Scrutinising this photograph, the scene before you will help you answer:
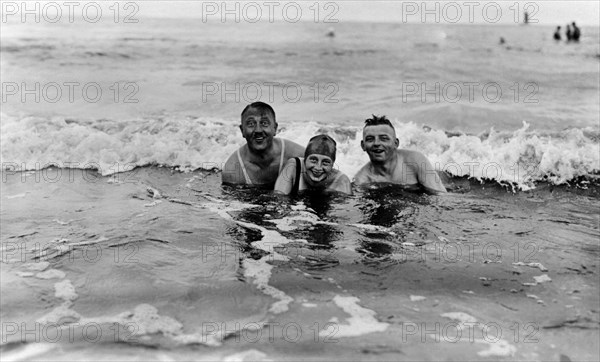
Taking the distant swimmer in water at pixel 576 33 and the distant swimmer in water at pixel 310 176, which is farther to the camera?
the distant swimmer in water at pixel 576 33

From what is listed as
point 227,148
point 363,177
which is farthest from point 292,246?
point 227,148

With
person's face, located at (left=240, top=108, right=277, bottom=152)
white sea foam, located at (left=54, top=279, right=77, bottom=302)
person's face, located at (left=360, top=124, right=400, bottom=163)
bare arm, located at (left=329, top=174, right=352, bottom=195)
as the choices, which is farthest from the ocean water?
person's face, located at (left=240, top=108, right=277, bottom=152)

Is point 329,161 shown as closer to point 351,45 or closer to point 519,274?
point 519,274

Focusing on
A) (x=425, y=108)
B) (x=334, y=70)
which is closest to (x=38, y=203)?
(x=425, y=108)

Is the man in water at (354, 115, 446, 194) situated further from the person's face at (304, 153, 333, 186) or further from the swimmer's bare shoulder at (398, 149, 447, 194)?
the person's face at (304, 153, 333, 186)

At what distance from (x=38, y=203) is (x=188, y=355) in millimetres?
3836

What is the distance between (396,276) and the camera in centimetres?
424

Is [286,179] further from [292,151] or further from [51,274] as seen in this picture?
[51,274]

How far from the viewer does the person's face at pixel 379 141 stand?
258 inches

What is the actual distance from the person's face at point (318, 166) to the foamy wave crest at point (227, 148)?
1.97 meters

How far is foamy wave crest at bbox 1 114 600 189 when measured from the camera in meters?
7.82

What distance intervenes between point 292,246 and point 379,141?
2086 millimetres

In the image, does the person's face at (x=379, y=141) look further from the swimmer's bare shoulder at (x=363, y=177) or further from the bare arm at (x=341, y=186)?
the bare arm at (x=341, y=186)

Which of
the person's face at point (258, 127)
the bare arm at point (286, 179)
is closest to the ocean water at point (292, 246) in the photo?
the bare arm at point (286, 179)
